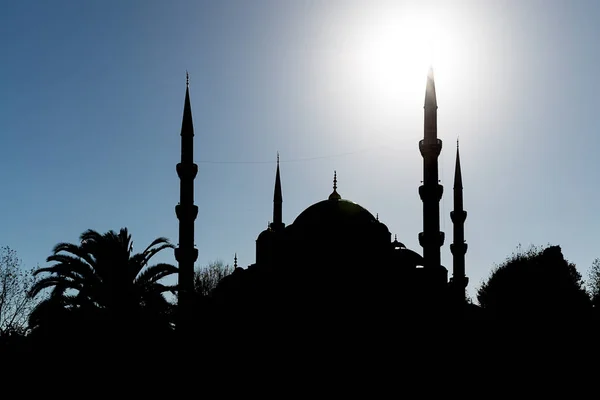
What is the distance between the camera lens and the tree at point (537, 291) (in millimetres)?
30672

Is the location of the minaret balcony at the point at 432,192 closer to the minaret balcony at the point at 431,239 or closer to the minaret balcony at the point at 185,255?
the minaret balcony at the point at 431,239

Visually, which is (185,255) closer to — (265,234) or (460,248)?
(265,234)

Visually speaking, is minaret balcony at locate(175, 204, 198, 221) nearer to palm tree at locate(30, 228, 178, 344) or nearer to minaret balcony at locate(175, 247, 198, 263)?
minaret balcony at locate(175, 247, 198, 263)

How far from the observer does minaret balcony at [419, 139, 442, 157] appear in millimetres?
32781

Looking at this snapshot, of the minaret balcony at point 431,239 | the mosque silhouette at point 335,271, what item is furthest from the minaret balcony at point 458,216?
the minaret balcony at point 431,239

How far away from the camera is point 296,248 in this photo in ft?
111

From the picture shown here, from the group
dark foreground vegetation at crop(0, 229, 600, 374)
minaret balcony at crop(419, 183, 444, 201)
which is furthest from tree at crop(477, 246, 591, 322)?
minaret balcony at crop(419, 183, 444, 201)

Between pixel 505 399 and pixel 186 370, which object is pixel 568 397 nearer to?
pixel 505 399

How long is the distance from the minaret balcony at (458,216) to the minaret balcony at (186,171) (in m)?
17.5

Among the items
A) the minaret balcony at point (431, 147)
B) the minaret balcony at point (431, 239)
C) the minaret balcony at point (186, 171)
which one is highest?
the minaret balcony at point (431, 147)

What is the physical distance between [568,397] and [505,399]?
2.20 m

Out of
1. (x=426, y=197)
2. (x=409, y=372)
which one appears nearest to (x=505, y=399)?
(x=409, y=372)

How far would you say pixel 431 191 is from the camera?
32.7 m

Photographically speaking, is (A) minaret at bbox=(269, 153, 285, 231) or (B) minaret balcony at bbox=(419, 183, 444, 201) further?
→ (A) minaret at bbox=(269, 153, 285, 231)
